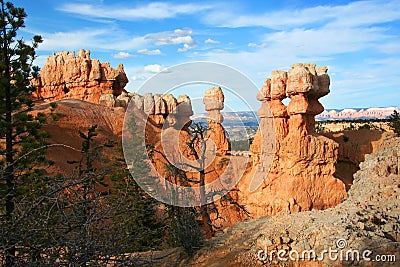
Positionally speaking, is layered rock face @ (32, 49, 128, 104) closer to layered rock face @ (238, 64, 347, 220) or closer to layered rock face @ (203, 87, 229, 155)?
layered rock face @ (203, 87, 229, 155)

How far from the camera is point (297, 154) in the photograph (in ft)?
61.6

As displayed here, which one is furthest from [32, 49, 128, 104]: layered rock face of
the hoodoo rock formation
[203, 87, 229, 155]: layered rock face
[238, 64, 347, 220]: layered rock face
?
[238, 64, 347, 220]: layered rock face

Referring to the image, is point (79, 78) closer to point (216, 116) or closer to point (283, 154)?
point (216, 116)

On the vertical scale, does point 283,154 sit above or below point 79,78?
below

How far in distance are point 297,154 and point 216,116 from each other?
19.7ft

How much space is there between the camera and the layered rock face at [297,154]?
1861cm

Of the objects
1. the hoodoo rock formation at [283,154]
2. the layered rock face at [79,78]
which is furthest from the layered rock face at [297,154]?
the layered rock face at [79,78]

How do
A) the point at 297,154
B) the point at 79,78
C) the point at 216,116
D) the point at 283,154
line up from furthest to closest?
the point at 79,78 < the point at 216,116 < the point at 283,154 < the point at 297,154

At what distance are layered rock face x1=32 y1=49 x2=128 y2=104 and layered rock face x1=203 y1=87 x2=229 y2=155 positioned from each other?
53.7 feet

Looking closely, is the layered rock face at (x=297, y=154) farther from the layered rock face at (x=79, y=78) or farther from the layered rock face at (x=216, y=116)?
the layered rock face at (x=79, y=78)

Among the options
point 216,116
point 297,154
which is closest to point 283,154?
point 297,154

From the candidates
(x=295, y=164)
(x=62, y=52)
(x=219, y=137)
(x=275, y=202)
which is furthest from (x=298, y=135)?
(x=62, y=52)

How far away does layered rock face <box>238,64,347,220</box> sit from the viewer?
18608 millimetres

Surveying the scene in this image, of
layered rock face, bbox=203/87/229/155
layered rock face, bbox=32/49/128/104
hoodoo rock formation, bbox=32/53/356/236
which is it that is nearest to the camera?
hoodoo rock formation, bbox=32/53/356/236
